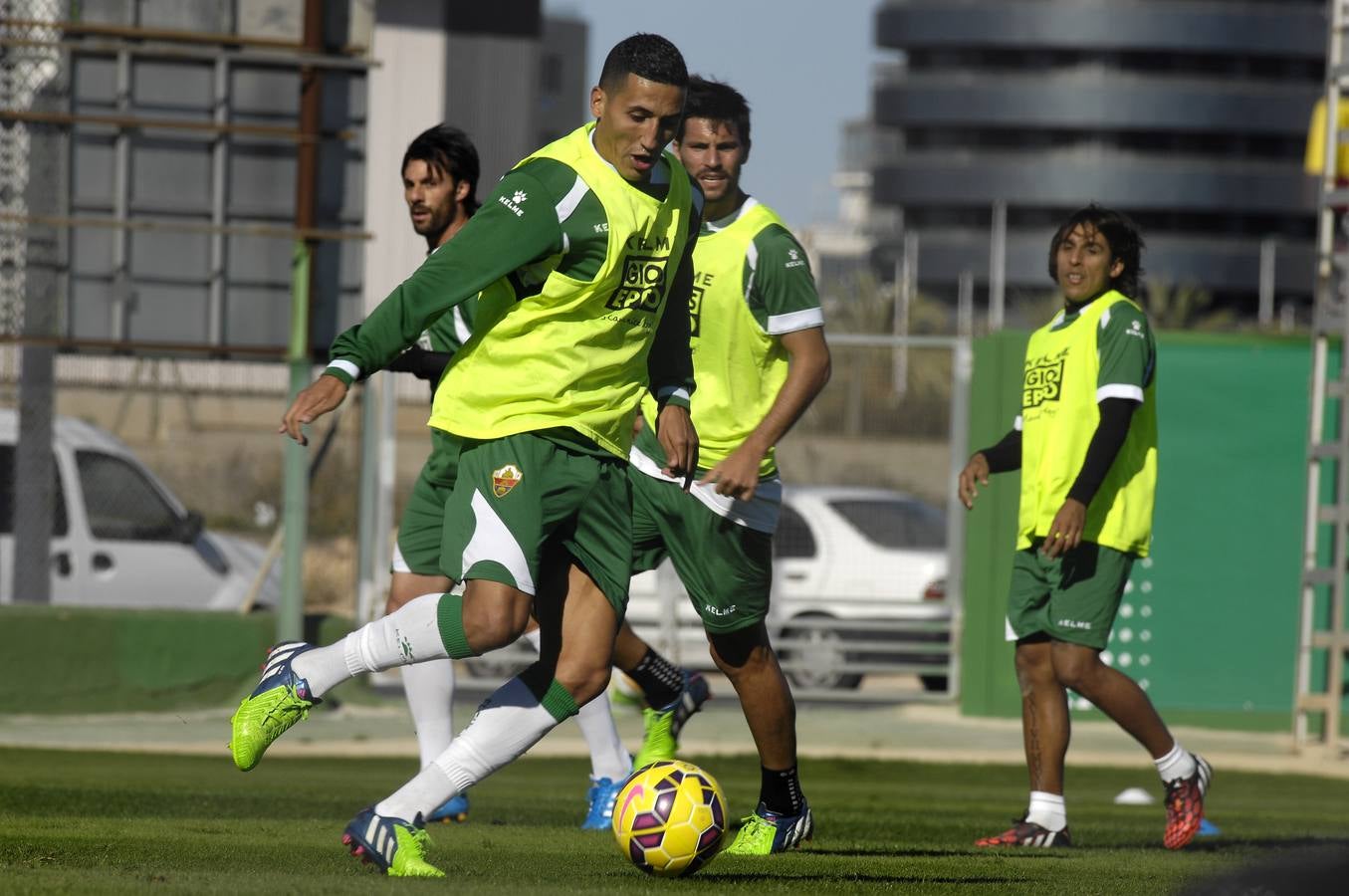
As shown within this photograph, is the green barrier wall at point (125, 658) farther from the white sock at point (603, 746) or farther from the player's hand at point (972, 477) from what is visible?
the player's hand at point (972, 477)

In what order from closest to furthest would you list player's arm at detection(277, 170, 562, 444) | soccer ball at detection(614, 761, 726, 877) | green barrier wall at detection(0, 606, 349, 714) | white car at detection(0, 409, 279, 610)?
player's arm at detection(277, 170, 562, 444) < soccer ball at detection(614, 761, 726, 877) < green barrier wall at detection(0, 606, 349, 714) < white car at detection(0, 409, 279, 610)

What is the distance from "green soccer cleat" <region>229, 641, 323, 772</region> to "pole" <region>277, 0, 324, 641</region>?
8.15m

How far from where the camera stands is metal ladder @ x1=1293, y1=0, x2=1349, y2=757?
12.9m

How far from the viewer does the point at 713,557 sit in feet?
22.0

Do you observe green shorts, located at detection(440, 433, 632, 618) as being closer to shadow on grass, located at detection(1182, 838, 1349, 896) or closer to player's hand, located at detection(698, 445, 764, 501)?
player's hand, located at detection(698, 445, 764, 501)

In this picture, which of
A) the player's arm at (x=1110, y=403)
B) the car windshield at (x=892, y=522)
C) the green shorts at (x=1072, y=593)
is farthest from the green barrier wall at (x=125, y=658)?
the player's arm at (x=1110, y=403)

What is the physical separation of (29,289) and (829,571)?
237 inches

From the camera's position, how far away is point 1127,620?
14062mm

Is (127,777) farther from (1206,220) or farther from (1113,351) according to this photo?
(1206,220)

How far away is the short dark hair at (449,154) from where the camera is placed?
770 cm

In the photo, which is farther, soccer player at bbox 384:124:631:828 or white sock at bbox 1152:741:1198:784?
white sock at bbox 1152:741:1198:784

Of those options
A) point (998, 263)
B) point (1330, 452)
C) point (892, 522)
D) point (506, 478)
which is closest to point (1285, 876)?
point (506, 478)

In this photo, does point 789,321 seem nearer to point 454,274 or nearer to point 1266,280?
point 454,274

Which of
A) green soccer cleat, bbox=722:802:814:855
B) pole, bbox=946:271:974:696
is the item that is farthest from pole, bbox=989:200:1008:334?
green soccer cleat, bbox=722:802:814:855
